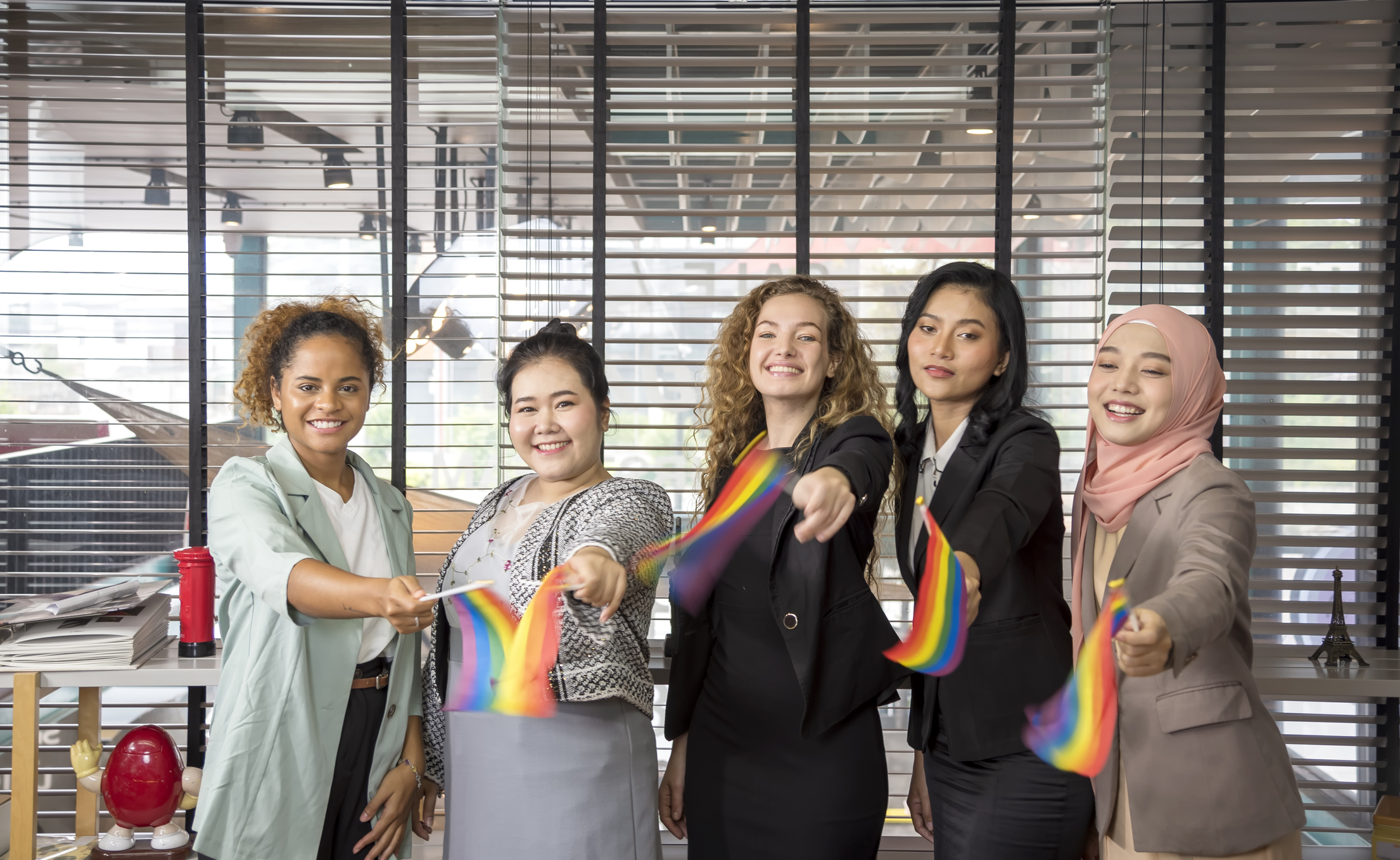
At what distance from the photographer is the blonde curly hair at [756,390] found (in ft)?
6.04

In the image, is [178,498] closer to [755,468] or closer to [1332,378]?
[755,468]

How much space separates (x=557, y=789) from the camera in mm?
1558

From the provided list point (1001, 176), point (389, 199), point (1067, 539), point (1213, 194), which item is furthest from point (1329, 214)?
point (389, 199)

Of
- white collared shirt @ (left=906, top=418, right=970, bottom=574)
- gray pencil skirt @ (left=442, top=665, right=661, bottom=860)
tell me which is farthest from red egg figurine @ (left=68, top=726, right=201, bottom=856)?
white collared shirt @ (left=906, top=418, right=970, bottom=574)

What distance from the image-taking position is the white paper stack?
7.43 ft

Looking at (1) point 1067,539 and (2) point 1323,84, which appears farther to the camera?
(1) point 1067,539

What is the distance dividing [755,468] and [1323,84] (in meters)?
2.62

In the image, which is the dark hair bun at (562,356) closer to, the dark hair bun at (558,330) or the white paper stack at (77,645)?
the dark hair bun at (558,330)

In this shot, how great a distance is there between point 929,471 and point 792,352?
369 mm

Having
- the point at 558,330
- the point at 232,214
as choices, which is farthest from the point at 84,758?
the point at 558,330

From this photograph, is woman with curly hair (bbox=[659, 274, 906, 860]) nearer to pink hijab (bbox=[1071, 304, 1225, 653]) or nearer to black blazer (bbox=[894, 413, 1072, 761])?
black blazer (bbox=[894, 413, 1072, 761])

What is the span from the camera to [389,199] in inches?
125

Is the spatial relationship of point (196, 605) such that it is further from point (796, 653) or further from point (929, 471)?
point (929, 471)

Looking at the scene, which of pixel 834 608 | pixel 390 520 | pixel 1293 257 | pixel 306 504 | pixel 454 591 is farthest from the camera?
pixel 1293 257
